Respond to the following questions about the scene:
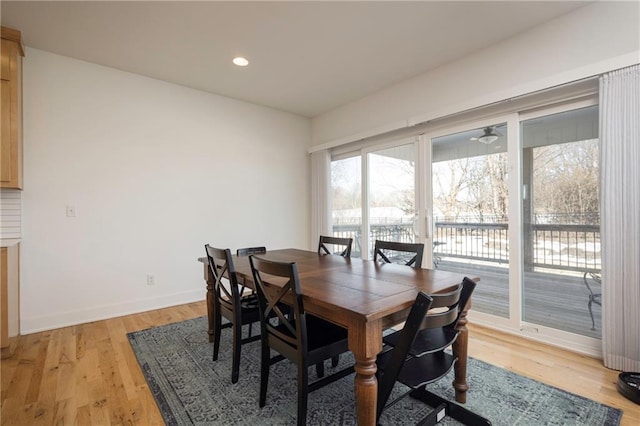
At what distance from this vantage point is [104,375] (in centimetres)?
215

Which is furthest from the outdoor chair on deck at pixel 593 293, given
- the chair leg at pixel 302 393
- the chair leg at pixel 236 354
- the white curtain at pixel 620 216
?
the chair leg at pixel 236 354

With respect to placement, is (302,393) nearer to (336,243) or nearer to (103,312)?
(336,243)

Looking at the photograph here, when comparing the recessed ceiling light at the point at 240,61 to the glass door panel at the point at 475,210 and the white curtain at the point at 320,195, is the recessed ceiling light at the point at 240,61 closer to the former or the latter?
the white curtain at the point at 320,195

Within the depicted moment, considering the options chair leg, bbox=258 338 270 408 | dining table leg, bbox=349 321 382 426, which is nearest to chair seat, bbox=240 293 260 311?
chair leg, bbox=258 338 270 408

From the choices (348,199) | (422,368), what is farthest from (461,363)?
(348,199)

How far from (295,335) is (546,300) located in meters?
2.46

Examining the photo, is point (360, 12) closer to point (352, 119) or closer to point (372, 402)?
point (352, 119)

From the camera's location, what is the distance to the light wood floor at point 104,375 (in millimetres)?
1744

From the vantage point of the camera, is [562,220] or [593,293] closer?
[593,293]

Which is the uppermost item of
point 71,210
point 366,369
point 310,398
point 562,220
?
point 71,210

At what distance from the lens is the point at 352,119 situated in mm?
4398

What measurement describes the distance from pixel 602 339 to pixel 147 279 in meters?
4.36

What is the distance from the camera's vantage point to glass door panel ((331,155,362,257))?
4539 mm

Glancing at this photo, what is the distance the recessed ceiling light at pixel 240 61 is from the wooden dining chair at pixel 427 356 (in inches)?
117
